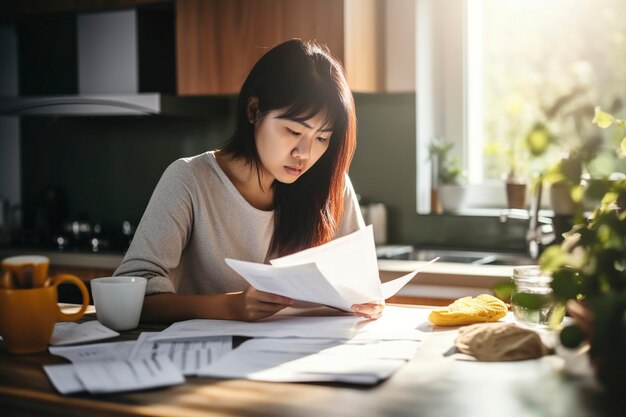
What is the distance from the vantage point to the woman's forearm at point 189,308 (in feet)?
4.92

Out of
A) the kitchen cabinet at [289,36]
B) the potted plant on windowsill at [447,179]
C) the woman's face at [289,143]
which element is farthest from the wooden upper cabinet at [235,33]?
the woman's face at [289,143]

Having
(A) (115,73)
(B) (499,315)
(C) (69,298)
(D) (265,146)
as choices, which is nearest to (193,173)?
(D) (265,146)

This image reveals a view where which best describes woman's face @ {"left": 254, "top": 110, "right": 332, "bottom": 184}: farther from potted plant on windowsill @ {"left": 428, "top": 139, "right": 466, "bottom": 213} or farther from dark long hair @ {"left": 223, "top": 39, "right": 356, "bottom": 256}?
potted plant on windowsill @ {"left": 428, "top": 139, "right": 466, "bottom": 213}

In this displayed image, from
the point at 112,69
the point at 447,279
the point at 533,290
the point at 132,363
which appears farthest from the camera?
the point at 112,69

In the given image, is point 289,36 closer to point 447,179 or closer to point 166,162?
point 447,179

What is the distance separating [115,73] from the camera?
362 cm

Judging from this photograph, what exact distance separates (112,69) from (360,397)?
2.90 meters

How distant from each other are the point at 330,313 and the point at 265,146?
48cm

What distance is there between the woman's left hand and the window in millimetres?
1877

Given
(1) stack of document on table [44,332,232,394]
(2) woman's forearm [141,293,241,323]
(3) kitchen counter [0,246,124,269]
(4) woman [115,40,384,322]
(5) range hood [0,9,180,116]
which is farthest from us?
(5) range hood [0,9,180,116]

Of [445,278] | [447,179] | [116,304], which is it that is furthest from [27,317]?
[447,179]

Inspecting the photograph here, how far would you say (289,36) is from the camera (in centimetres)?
318

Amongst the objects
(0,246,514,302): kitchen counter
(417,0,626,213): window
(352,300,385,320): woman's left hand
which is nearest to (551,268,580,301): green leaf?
(352,300,385,320): woman's left hand

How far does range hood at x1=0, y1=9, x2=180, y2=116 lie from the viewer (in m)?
3.56
